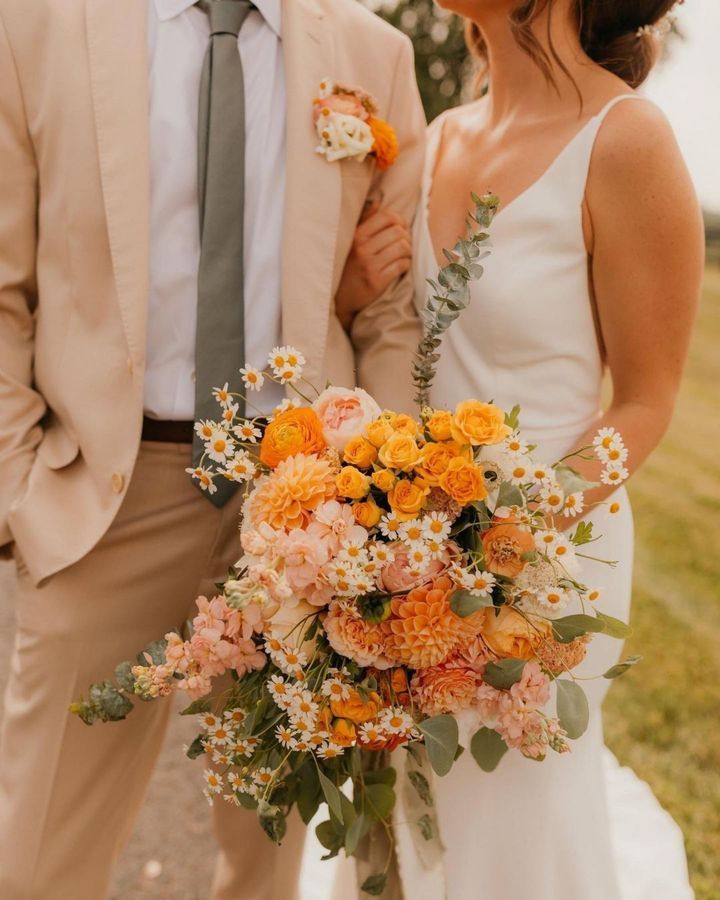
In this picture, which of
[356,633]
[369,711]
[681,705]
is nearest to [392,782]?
[369,711]

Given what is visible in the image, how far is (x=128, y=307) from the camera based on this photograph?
2062 millimetres

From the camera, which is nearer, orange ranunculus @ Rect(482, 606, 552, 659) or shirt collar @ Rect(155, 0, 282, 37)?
orange ranunculus @ Rect(482, 606, 552, 659)

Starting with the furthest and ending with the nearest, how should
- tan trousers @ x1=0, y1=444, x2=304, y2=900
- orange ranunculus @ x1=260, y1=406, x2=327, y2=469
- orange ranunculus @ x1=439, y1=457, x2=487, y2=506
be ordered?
1. tan trousers @ x1=0, y1=444, x2=304, y2=900
2. orange ranunculus @ x1=260, y1=406, x2=327, y2=469
3. orange ranunculus @ x1=439, y1=457, x2=487, y2=506

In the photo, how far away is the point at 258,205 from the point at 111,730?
49.9 inches

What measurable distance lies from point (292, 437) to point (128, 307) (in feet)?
2.07

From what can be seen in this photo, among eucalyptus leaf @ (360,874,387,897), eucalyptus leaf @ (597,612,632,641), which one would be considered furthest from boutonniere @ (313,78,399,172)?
eucalyptus leaf @ (360,874,387,897)

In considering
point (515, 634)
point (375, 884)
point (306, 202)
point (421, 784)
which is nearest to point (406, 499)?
point (515, 634)

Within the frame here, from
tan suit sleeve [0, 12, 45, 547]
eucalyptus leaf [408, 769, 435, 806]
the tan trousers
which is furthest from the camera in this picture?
the tan trousers

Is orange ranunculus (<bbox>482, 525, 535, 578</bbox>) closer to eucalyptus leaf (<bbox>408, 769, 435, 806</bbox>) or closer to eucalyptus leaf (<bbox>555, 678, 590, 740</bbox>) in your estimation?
eucalyptus leaf (<bbox>555, 678, 590, 740</bbox>)

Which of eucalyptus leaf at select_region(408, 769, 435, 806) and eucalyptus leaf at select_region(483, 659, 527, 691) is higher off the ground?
eucalyptus leaf at select_region(483, 659, 527, 691)

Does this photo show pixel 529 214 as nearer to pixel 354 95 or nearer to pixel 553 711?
pixel 354 95

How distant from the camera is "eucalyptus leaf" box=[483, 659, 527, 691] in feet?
5.16

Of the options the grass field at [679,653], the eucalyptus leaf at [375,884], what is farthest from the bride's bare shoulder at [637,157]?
the grass field at [679,653]

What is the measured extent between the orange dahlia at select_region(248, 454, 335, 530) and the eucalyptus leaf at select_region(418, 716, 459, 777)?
0.39 metres
